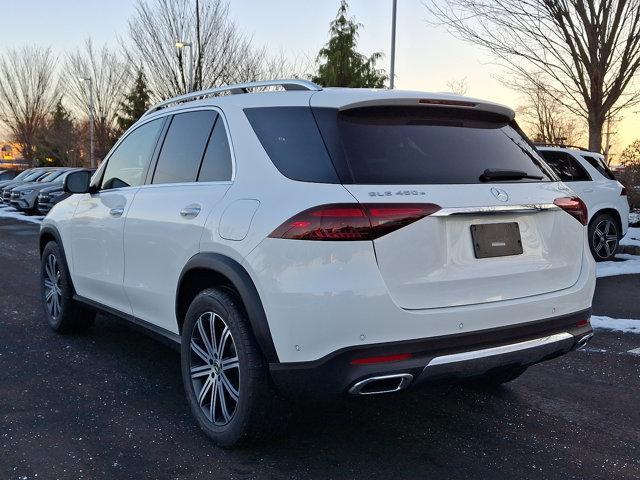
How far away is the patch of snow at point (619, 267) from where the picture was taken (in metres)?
9.10

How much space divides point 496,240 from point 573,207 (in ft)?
2.10

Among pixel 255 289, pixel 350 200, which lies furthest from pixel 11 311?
pixel 350 200

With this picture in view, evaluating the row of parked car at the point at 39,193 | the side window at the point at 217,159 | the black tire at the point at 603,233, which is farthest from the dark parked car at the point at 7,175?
the side window at the point at 217,159

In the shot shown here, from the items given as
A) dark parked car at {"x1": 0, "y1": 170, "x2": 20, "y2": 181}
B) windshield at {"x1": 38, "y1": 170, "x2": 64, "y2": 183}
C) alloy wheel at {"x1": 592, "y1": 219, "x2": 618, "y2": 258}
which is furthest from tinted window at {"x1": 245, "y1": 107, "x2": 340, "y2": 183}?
dark parked car at {"x1": 0, "y1": 170, "x2": 20, "y2": 181}

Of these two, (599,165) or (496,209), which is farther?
(599,165)

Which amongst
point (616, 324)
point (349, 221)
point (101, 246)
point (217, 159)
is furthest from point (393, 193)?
point (616, 324)

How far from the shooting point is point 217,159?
345cm

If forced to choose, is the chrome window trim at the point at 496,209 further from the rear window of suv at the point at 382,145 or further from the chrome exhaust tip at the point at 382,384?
the chrome exhaust tip at the point at 382,384

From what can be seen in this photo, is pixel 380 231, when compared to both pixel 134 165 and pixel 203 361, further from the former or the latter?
pixel 134 165

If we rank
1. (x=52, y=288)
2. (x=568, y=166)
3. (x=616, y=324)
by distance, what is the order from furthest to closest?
1. (x=568, y=166)
2. (x=616, y=324)
3. (x=52, y=288)

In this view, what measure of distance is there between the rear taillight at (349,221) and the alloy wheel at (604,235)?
8419 millimetres

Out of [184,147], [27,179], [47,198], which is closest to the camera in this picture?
[184,147]

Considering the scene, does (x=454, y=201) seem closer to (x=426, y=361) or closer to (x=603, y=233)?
(x=426, y=361)

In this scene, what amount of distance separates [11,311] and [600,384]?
531 centimetres
